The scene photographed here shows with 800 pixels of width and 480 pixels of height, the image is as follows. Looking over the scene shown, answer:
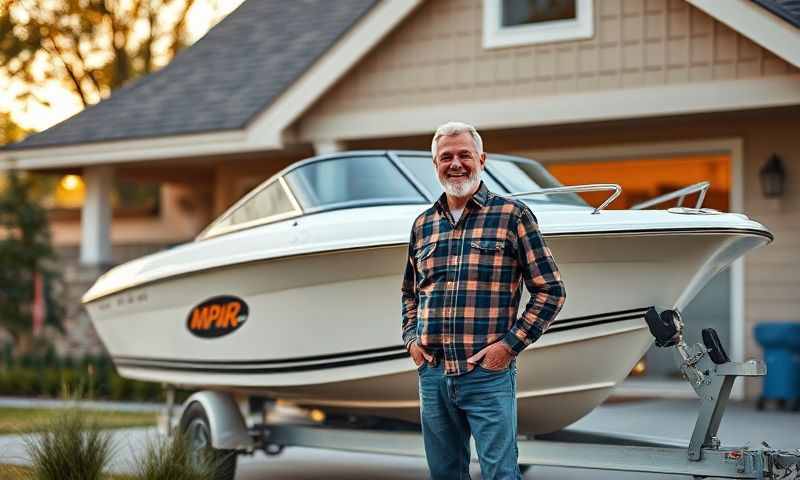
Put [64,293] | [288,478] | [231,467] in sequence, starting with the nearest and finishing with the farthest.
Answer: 1. [231,467]
2. [288,478]
3. [64,293]

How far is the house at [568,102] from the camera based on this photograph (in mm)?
11344

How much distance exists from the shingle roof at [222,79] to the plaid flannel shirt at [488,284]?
9.24 meters

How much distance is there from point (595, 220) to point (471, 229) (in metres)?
1.59

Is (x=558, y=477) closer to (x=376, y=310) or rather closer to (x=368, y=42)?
(x=376, y=310)

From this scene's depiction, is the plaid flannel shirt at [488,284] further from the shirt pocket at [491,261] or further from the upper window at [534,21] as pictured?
the upper window at [534,21]

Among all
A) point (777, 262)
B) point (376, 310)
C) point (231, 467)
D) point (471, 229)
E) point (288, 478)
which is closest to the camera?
point (471, 229)

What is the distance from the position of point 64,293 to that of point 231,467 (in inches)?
349

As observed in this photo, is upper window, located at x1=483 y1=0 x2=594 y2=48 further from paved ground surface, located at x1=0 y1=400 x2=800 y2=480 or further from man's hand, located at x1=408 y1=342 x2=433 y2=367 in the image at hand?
man's hand, located at x1=408 y1=342 x2=433 y2=367

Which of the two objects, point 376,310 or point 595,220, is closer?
point 595,220

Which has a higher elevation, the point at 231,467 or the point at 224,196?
the point at 224,196

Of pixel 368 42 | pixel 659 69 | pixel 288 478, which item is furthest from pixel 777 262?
pixel 288 478

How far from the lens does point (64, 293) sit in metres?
16.0

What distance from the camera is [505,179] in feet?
24.9

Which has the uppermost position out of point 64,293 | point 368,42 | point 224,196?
point 368,42
